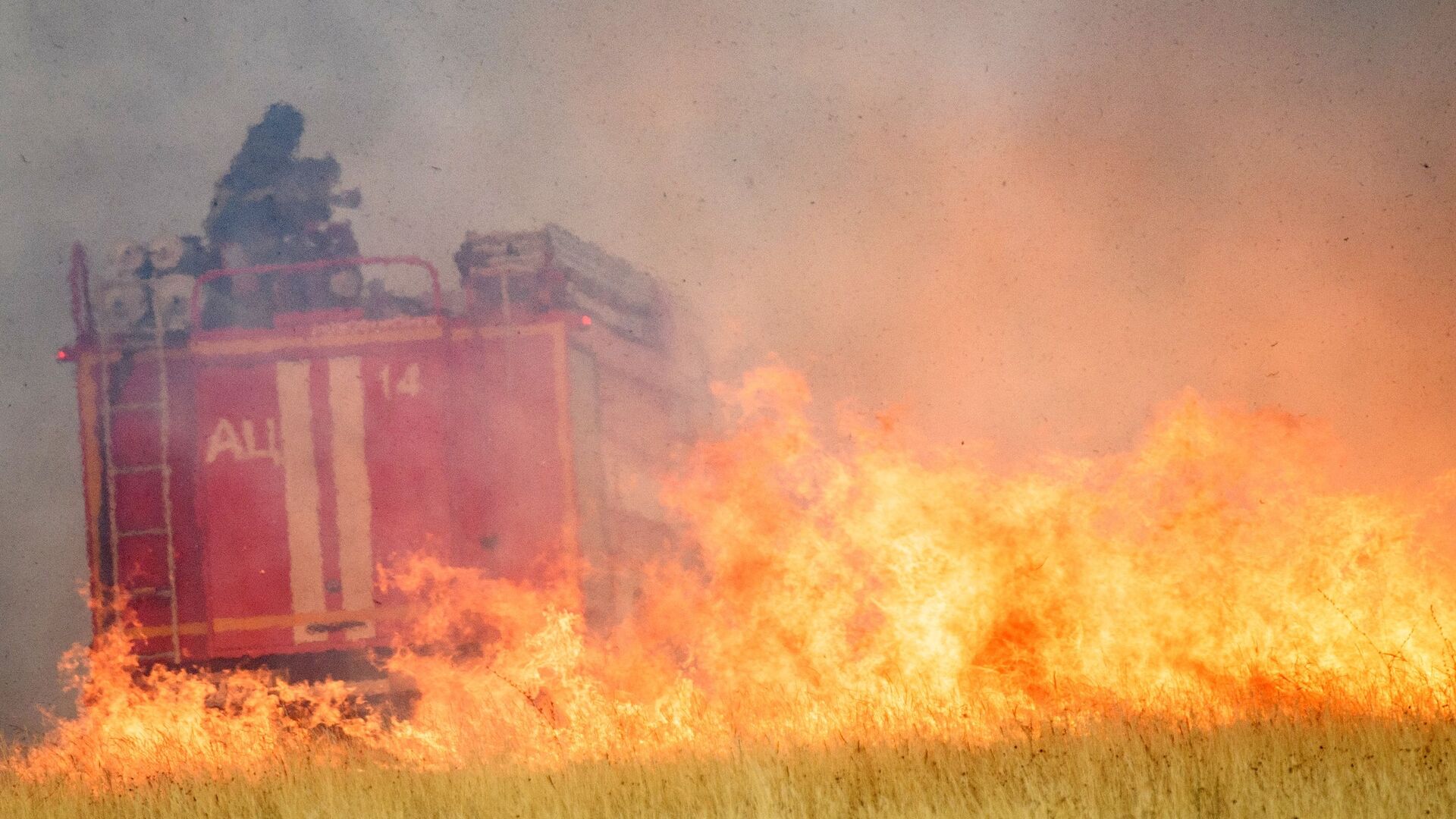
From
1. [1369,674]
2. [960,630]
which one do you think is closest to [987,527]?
[960,630]

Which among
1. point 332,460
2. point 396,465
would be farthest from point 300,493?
point 396,465

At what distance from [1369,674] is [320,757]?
635 centimetres

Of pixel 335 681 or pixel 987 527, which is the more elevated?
pixel 987 527

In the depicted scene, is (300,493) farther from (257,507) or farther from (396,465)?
(396,465)

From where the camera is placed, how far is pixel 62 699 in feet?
37.1

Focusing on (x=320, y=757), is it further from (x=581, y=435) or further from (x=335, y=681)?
(x=581, y=435)

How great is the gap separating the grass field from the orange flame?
2.28ft

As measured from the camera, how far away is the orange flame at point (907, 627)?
8703 mm

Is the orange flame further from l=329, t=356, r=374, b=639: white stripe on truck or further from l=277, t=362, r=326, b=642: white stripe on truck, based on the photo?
l=277, t=362, r=326, b=642: white stripe on truck

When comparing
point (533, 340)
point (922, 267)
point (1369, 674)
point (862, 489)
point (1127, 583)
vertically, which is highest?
point (922, 267)

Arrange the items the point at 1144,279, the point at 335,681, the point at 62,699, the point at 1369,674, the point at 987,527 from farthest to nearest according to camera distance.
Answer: the point at 1144,279
the point at 62,699
the point at 987,527
the point at 335,681
the point at 1369,674

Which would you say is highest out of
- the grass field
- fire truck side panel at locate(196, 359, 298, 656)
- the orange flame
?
fire truck side panel at locate(196, 359, 298, 656)

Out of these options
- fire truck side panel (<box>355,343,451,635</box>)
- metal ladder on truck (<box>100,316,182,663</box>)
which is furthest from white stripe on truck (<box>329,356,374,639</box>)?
metal ladder on truck (<box>100,316,182,663</box>)

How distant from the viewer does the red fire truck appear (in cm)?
911
